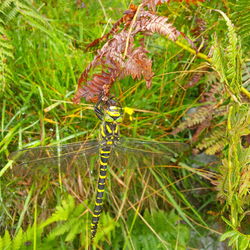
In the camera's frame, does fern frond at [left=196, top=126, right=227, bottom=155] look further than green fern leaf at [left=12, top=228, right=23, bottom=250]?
Yes

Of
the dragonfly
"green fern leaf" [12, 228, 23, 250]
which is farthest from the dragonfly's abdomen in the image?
"green fern leaf" [12, 228, 23, 250]

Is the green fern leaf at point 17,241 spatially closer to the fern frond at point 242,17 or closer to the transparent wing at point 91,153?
the transparent wing at point 91,153

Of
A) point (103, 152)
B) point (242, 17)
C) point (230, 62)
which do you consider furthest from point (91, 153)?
point (242, 17)

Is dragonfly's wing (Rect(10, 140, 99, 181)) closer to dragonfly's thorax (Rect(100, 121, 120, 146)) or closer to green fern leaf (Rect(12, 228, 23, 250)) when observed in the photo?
dragonfly's thorax (Rect(100, 121, 120, 146))

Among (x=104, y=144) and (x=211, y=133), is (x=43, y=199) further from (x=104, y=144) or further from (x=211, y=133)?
(x=211, y=133)

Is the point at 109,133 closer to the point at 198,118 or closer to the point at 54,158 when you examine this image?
the point at 54,158

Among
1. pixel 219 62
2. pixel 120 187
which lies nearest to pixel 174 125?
pixel 120 187

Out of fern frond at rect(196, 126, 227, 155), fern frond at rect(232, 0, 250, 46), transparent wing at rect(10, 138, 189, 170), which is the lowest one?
fern frond at rect(196, 126, 227, 155)
